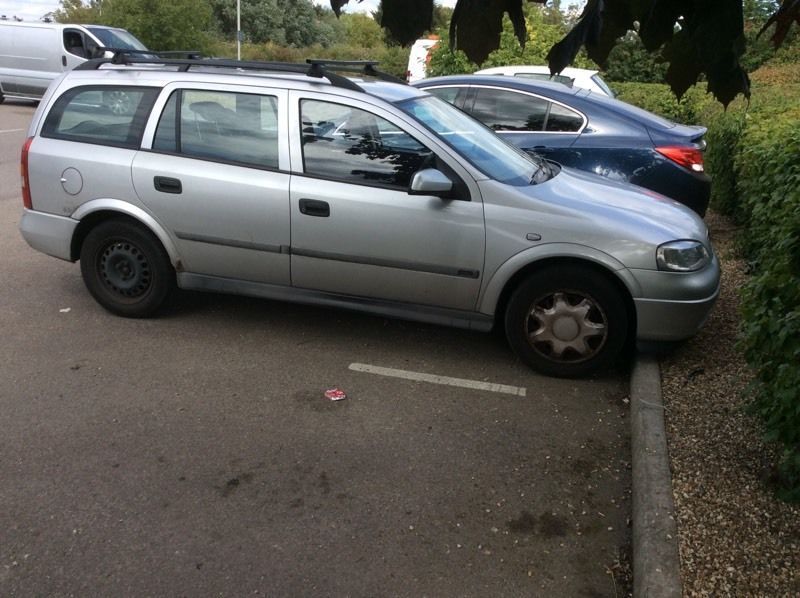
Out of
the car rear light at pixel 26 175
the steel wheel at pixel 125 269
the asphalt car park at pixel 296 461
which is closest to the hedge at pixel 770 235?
the asphalt car park at pixel 296 461

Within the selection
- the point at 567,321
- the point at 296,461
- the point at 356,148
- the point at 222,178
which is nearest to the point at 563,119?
the point at 356,148

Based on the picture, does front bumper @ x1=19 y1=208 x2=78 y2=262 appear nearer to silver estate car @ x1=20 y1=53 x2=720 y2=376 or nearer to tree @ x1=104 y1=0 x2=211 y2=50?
silver estate car @ x1=20 y1=53 x2=720 y2=376

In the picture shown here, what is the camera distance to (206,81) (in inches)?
208

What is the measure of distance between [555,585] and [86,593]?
5.83 feet

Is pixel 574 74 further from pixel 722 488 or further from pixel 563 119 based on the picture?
pixel 722 488

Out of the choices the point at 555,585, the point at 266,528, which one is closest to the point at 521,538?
the point at 555,585

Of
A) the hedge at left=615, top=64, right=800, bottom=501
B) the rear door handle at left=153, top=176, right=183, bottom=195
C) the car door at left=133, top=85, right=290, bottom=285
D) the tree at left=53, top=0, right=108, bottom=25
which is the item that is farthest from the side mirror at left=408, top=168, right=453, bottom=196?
the tree at left=53, top=0, right=108, bottom=25

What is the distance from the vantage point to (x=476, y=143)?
5316mm

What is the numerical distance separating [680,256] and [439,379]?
1.59 metres

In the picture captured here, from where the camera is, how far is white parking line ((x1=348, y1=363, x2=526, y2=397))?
4.78 meters

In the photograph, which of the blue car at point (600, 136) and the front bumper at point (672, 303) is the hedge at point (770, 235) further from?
the blue car at point (600, 136)

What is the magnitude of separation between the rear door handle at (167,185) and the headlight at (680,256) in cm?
302

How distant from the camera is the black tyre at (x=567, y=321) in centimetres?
471

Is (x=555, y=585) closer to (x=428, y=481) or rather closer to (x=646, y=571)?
(x=646, y=571)
